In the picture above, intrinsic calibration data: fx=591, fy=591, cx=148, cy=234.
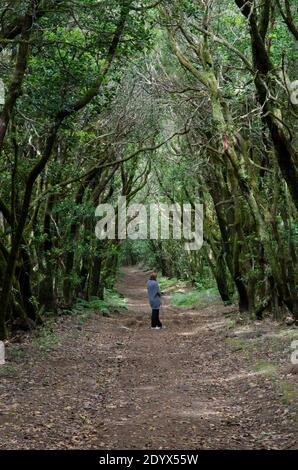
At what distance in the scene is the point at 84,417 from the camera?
8750 millimetres

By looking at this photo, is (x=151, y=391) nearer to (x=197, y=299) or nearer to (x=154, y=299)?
(x=154, y=299)

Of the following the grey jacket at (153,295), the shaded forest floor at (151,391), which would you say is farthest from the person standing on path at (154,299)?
the shaded forest floor at (151,391)

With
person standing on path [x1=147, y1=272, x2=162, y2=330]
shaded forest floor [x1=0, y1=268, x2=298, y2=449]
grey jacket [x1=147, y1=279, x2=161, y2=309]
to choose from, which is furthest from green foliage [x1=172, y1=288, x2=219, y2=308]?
shaded forest floor [x1=0, y1=268, x2=298, y2=449]

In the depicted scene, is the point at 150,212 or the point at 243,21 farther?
the point at 150,212

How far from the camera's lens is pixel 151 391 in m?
10.6

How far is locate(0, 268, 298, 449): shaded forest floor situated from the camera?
299 inches

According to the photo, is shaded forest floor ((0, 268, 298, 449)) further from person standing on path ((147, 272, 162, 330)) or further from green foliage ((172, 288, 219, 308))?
green foliage ((172, 288, 219, 308))

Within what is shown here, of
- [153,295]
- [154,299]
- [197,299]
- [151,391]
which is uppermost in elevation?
[153,295]

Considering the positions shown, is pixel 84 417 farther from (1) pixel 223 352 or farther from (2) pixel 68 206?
(2) pixel 68 206

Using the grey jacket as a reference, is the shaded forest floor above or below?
below

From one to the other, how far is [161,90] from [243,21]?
233 inches

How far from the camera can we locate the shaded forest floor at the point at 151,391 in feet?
24.9

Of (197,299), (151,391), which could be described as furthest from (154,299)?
(197,299)
